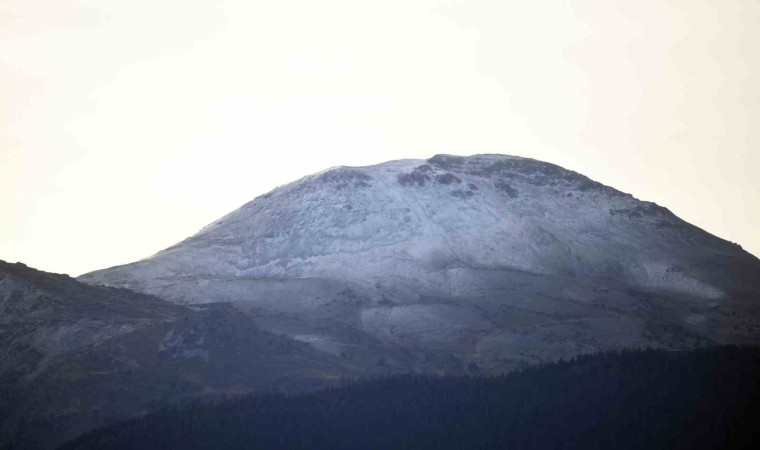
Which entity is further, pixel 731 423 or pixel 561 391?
pixel 561 391

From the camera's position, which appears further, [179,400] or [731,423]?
[179,400]

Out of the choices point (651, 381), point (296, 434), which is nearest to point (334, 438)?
point (296, 434)

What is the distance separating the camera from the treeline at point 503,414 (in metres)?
172

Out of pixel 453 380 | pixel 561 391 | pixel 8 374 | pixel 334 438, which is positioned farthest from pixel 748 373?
pixel 8 374

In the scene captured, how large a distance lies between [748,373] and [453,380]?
42.5 meters

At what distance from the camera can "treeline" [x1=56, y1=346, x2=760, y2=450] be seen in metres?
172

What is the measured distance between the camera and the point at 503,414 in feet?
594

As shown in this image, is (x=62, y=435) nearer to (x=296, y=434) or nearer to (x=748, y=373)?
(x=296, y=434)

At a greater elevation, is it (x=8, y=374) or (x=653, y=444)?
(x=8, y=374)

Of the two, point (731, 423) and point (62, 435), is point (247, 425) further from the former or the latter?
point (731, 423)

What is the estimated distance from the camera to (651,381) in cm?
18800

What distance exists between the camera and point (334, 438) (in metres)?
177

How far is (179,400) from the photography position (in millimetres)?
191625

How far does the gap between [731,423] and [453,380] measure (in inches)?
1671
